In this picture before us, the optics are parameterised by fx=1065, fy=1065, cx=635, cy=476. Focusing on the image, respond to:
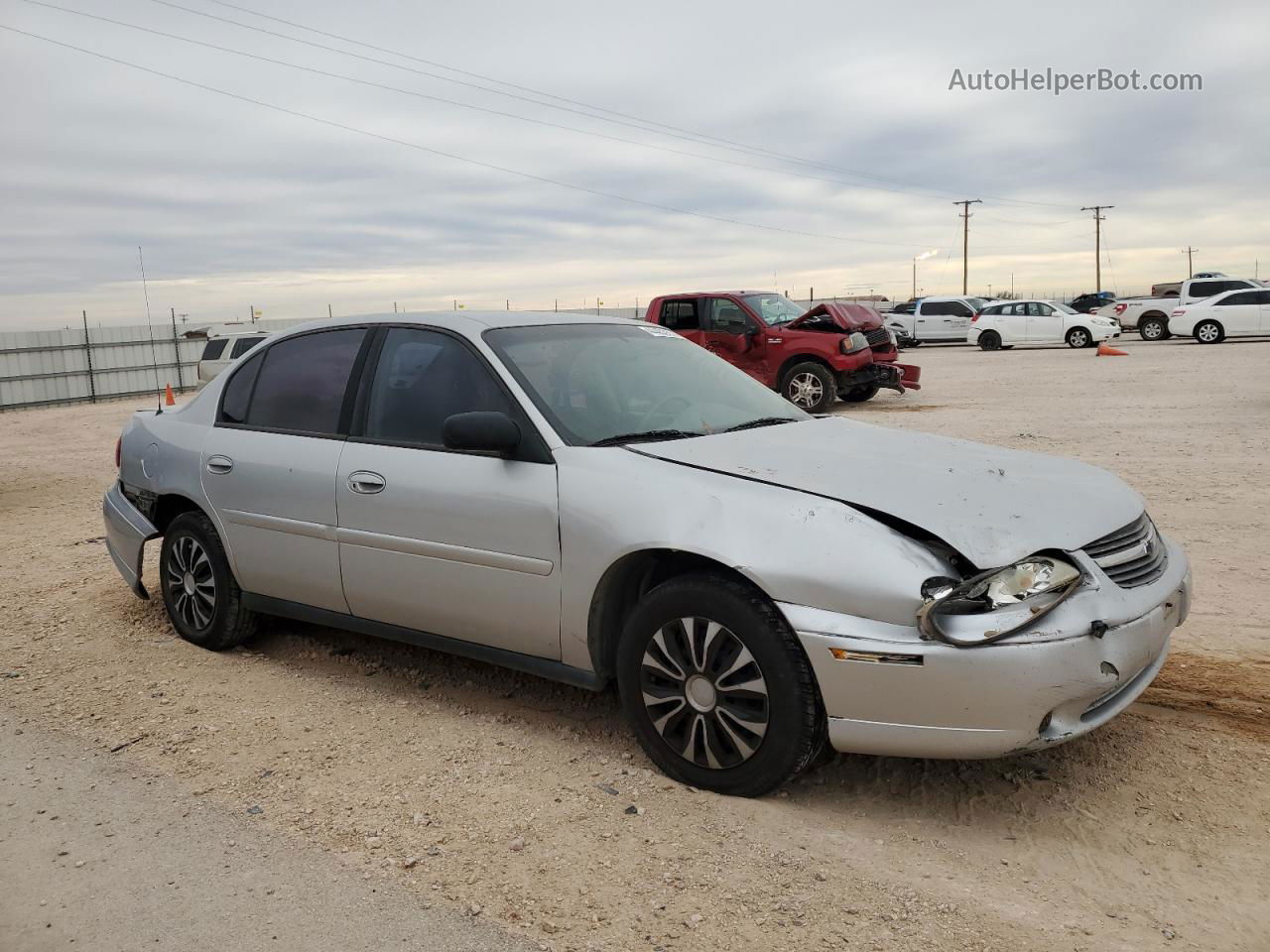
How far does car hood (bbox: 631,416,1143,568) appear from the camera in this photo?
126 inches

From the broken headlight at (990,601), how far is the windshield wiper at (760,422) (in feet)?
4.50

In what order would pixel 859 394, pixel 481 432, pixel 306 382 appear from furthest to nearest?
1. pixel 859 394
2. pixel 306 382
3. pixel 481 432

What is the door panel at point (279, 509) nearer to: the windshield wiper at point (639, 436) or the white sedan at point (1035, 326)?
the windshield wiper at point (639, 436)

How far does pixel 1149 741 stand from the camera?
3811mm

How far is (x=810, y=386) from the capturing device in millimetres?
16562

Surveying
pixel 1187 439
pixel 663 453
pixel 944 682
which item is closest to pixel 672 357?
pixel 663 453

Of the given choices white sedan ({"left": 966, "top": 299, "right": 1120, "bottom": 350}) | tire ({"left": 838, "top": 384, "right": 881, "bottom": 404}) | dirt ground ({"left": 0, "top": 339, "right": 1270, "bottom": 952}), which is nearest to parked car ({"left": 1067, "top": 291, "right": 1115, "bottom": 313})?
white sedan ({"left": 966, "top": 299, "right": 1120, "bottom": 350})

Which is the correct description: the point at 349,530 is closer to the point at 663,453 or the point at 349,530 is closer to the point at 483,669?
the point at 483,669

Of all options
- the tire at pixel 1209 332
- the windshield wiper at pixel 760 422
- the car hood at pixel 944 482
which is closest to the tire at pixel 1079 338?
the tire at pixel 1209 332

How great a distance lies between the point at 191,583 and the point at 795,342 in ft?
40.8

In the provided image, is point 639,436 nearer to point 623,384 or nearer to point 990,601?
point 623,384

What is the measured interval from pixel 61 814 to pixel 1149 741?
376cm

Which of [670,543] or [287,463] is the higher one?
[287,463]

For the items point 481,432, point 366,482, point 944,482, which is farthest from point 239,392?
point 944,482
